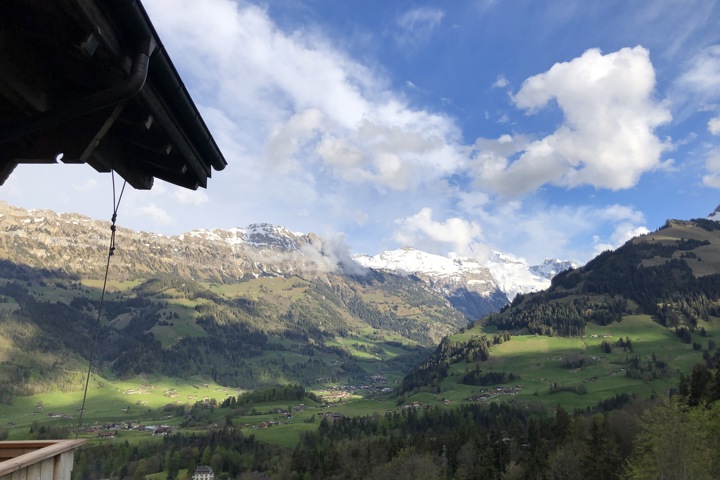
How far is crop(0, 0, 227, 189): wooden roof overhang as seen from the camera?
5.72 m

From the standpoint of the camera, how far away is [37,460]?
22.6 ft

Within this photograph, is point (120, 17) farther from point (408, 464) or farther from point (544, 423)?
point (544, 423)

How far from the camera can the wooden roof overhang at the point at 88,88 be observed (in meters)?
5.72

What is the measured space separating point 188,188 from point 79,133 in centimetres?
305

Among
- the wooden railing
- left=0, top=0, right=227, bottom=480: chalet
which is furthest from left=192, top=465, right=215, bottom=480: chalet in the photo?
left=0, top=0, right=227, bottom=480: chalet

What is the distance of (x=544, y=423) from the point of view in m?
127

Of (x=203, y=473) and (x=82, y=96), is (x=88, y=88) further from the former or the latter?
(x=203, y=473)

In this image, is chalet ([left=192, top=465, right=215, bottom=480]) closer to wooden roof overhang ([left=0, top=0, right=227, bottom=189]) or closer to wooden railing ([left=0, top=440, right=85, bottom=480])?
wooden railing ([left=0, top=440, right=85, bottom=480])

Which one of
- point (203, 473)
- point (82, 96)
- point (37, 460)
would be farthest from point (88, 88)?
point (203, 473)

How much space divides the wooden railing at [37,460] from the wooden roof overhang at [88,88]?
4.41 meters

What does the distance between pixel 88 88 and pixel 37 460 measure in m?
5.50

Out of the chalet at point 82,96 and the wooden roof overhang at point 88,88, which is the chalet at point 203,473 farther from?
the wooden roof overhang at point 88,88

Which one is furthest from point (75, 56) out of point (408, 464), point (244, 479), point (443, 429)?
point (443, 429)

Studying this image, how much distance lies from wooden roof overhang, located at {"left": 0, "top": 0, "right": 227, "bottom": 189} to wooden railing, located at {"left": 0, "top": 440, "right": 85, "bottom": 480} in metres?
4.41
